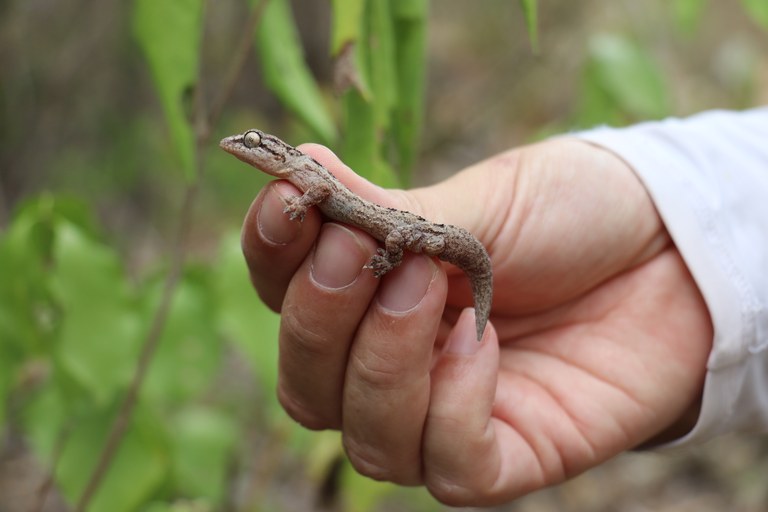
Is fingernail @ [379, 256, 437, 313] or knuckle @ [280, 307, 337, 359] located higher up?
fingernail @ [379, 256, 437, 313]

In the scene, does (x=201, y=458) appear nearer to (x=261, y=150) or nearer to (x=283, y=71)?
(x=261, y=150)

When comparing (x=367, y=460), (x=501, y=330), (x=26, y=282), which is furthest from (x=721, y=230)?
(x=26, y=282)

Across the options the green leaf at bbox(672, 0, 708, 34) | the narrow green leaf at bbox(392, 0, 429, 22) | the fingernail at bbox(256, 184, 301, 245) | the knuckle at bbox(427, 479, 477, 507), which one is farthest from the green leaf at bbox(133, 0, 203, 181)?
the green leaf at bbox(672, 0, 708, 34)

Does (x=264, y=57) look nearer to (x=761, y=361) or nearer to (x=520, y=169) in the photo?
(x=520, y=169)

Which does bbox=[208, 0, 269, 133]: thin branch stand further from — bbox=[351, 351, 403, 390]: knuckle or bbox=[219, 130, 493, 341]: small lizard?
bbox=[351, 351, 403, 390]: knuckle

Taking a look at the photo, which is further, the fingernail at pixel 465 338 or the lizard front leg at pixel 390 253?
the fingernail at pixel 465 338

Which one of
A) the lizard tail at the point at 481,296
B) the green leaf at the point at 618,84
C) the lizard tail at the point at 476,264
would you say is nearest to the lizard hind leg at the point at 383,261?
the lizard tail at the point at 476,264

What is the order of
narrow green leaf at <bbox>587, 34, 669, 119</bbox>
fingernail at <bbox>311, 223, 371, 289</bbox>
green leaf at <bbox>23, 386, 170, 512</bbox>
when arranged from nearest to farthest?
fingernail at <bbox>311, 223, 371, 289</bbox> → green leaf at <bbox>23, 386, 170, 512</bbox> → narrow green leaf at <bbox>587, 34, 669, 119</bbox>

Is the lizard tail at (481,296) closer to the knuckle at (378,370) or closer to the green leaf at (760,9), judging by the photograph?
the knuckle at (378,370)
